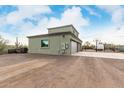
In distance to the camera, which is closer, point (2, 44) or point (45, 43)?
point (45, 43)

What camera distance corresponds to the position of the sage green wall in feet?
→ 37.0

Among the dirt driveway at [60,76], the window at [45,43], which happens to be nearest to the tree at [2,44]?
the window at [45,43]

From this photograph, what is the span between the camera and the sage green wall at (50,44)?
11.3 m

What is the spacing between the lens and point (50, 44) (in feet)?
40.1

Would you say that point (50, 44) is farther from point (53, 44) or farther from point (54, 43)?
point (54, 43)

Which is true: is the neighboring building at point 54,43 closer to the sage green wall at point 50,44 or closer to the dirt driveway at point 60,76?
the sage green wall at point 50,44

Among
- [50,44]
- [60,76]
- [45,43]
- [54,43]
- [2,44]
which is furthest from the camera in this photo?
[2,44]

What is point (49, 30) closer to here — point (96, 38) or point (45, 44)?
point (45, 44)

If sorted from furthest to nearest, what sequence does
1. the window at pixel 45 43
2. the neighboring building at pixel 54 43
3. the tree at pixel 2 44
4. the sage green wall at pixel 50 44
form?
the tree at pixel 2 44 < the window at pixel 45 43 < the sage green wall at pixel 50 44 < the neighboring building at pixel 54 43

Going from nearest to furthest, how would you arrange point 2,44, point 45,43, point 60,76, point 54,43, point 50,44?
1. point 60,76
2. point 54,43
3. point 50,44
4. point 45,43
5. point 2,44

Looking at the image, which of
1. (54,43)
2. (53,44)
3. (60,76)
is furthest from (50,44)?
(60,76)
